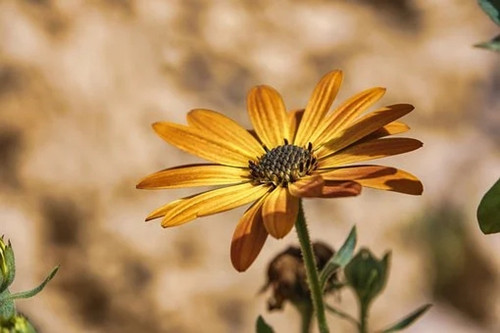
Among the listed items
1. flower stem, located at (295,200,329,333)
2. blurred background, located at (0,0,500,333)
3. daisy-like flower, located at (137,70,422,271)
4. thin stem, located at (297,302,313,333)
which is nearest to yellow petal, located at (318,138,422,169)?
daisy-like flower, located at (137,70,422,271)

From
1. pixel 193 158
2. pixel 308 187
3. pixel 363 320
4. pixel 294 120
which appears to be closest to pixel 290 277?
pixel 363 320

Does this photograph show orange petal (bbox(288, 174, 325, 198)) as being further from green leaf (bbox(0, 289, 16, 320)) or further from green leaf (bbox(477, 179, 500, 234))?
green leaf (bbox(0, 289, 16, 320))

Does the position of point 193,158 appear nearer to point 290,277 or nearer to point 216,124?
point 290,277

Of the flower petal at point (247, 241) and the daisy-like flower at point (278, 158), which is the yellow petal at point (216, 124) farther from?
the flower petal at point (247, 241)

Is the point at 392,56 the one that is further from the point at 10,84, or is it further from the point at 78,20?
the point at 10,84

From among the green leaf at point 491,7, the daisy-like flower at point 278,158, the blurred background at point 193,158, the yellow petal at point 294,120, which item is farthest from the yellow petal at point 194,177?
the blurred background at point 193,158
